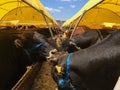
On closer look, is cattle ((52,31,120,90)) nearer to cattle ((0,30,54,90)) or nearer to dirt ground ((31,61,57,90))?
cattle ((0,30,54,90))

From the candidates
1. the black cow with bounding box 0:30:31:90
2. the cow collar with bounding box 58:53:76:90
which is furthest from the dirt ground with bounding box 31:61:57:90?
the cow collar with bounding box 58:53:76:90

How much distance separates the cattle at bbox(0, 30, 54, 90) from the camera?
6.52 m

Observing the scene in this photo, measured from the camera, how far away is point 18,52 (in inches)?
268

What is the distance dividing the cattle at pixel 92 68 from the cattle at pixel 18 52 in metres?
2.25

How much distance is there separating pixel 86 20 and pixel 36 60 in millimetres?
14525

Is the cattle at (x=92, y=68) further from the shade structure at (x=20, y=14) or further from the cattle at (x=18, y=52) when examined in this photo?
the shade structure at (x=20, y=14)

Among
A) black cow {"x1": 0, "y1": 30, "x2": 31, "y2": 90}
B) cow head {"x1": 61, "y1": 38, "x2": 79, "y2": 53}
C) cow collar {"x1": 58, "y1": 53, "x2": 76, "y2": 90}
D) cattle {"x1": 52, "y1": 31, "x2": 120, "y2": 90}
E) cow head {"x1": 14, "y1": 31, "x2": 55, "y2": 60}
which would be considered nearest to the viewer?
cattle {"x1": 52, "y1": 31, "x2": 120, "y2": 90}

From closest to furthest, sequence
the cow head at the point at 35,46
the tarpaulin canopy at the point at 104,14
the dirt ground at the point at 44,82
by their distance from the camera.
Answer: the cow head at the point at 35,46
the dirt ground at the point at 44,82
the tarpaulin canopy at the point at 104,14

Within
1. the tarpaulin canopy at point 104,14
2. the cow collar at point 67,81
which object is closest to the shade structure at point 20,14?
the tarpaulin canopy at point 104,14

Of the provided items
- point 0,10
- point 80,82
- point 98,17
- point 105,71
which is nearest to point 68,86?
point 80,82

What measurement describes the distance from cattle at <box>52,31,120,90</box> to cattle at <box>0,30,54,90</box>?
88.4 inches

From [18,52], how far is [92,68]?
286 cm

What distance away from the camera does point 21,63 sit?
691 centimetres

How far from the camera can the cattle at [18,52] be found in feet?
21.4
